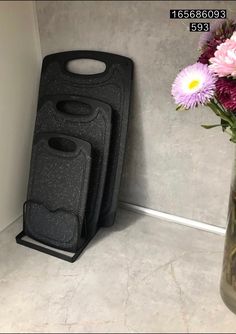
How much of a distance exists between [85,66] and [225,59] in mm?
529

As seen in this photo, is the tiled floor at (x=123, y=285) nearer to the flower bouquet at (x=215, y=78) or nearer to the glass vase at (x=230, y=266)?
the glass vase at (x=230, y=266)

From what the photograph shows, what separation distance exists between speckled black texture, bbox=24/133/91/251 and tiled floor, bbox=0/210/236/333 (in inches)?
2.6

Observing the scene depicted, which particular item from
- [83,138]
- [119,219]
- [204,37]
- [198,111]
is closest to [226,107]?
[204,37]

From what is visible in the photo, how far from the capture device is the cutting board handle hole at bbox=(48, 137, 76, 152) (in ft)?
3.43

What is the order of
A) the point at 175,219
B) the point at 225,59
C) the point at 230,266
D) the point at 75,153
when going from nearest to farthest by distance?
the point at 225,59 → the point at 230,266 → the point at 75,153 → the point at 175,219

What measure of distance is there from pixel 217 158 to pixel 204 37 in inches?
14.2

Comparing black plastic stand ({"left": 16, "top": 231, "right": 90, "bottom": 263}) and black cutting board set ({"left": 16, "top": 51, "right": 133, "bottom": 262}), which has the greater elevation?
black cutting board set ({"left": 16, "top": 51, "right": 133, "bottom": 262})

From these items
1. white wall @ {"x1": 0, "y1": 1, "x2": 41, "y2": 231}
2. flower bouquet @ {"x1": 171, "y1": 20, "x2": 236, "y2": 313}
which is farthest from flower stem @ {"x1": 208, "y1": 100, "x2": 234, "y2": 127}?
white wall @ {"x1": 0, "y1": 1, "x2": 41, "y2": 231}

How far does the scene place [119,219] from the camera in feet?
3.75

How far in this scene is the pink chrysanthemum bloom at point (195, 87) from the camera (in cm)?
64

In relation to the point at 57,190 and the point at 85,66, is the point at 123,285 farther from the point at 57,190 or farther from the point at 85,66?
the point at 85,66

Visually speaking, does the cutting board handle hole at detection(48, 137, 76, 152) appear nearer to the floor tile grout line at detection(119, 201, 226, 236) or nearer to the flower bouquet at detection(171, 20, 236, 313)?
the floor tile grout line at detection(119, 201, 226, 236)

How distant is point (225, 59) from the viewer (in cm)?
60

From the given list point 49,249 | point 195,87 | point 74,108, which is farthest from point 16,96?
point 195,87
